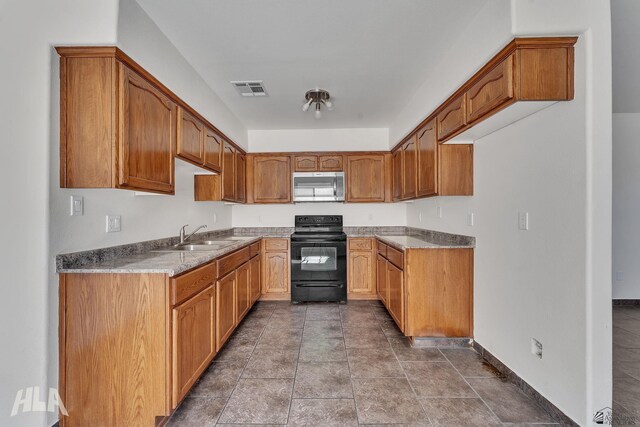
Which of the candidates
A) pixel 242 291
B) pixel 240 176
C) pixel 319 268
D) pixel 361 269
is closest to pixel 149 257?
pixel 242 291

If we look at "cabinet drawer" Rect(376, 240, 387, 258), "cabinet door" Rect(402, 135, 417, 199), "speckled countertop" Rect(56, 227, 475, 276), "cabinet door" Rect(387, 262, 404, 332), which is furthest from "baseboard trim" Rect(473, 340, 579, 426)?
"cabinet door" Rect(402, 135, 417, 199)

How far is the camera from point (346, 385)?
80.5 inches

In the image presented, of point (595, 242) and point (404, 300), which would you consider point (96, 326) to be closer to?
point (404, 300)

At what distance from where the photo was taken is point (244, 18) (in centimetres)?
195

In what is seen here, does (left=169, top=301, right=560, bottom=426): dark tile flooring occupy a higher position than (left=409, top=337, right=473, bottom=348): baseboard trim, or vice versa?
(left=409, top=337, right=473, bottom=348): baseboard trim

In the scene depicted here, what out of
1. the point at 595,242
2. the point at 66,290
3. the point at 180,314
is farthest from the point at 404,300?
the point at 66,290

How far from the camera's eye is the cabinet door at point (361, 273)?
4039mm

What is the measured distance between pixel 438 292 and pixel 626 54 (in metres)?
2.45

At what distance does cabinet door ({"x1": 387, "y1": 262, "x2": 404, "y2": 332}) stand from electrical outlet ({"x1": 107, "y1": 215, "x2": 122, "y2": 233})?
2287mm

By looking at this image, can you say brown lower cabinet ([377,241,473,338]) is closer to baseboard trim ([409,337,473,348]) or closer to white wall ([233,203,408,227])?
baseboard trim ([409,337,473,348])

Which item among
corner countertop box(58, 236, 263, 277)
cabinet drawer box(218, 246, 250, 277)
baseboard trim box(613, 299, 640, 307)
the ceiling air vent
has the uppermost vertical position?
the ceiling air vent

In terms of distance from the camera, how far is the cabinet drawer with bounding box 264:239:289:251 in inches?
161

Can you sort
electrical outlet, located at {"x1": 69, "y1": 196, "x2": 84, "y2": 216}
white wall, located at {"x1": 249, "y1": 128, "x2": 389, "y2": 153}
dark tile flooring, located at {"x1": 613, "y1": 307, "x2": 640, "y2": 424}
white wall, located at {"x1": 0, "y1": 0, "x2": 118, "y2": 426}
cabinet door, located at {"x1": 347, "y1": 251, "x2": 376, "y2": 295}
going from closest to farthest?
1. white wall, located at {"x1": 0, "y1": 0, "x2": 118, "y2": 426}
2. electrical outlet, located at {"x1": 69, "y1": 196, "x2": 84, "y2": 216}
3. dark tile flooring, located at {"x1": 613, "y1": 307, "x2": 640, "y2": 424}
4. cabinet door, located at {"x1": 347, "y1": 251, "x2": 376, "y2": 295}
5. white wall, located at {"x1": 249, "y1": 128, "x2": 389, "y2": 153}

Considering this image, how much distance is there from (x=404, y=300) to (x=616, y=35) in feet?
8.33
